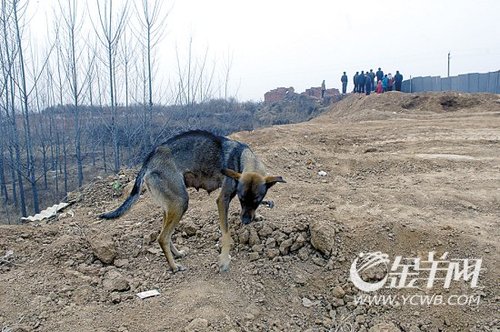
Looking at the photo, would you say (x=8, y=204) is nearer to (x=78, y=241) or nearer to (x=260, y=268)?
(x=78, y=241)

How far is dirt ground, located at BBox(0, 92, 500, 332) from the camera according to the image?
134 inches

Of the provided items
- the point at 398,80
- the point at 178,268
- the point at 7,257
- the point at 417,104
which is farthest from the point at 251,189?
the point at 398,80

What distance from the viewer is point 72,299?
364 centimetres

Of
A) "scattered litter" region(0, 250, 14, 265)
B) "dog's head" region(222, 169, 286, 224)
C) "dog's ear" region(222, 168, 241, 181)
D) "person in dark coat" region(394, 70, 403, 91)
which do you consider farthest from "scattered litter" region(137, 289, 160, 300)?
"person in dark coat" region(394, 70, 403, 91)

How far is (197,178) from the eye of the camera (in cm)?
429

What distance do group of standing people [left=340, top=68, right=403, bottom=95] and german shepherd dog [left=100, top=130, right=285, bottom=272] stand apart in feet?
71.8

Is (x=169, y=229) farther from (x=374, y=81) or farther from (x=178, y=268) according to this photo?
(x=374, y=81)

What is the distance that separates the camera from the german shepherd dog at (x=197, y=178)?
145 inches

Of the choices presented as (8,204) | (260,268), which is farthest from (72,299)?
(8,204)

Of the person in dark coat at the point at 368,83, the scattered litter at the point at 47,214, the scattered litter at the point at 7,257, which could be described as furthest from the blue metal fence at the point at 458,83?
the scattered litter at the point at 7,257

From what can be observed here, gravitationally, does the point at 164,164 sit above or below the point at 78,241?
above

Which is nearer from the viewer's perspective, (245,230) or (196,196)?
(245,230)

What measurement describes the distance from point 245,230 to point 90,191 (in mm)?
3816

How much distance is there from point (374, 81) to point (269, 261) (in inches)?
1001
